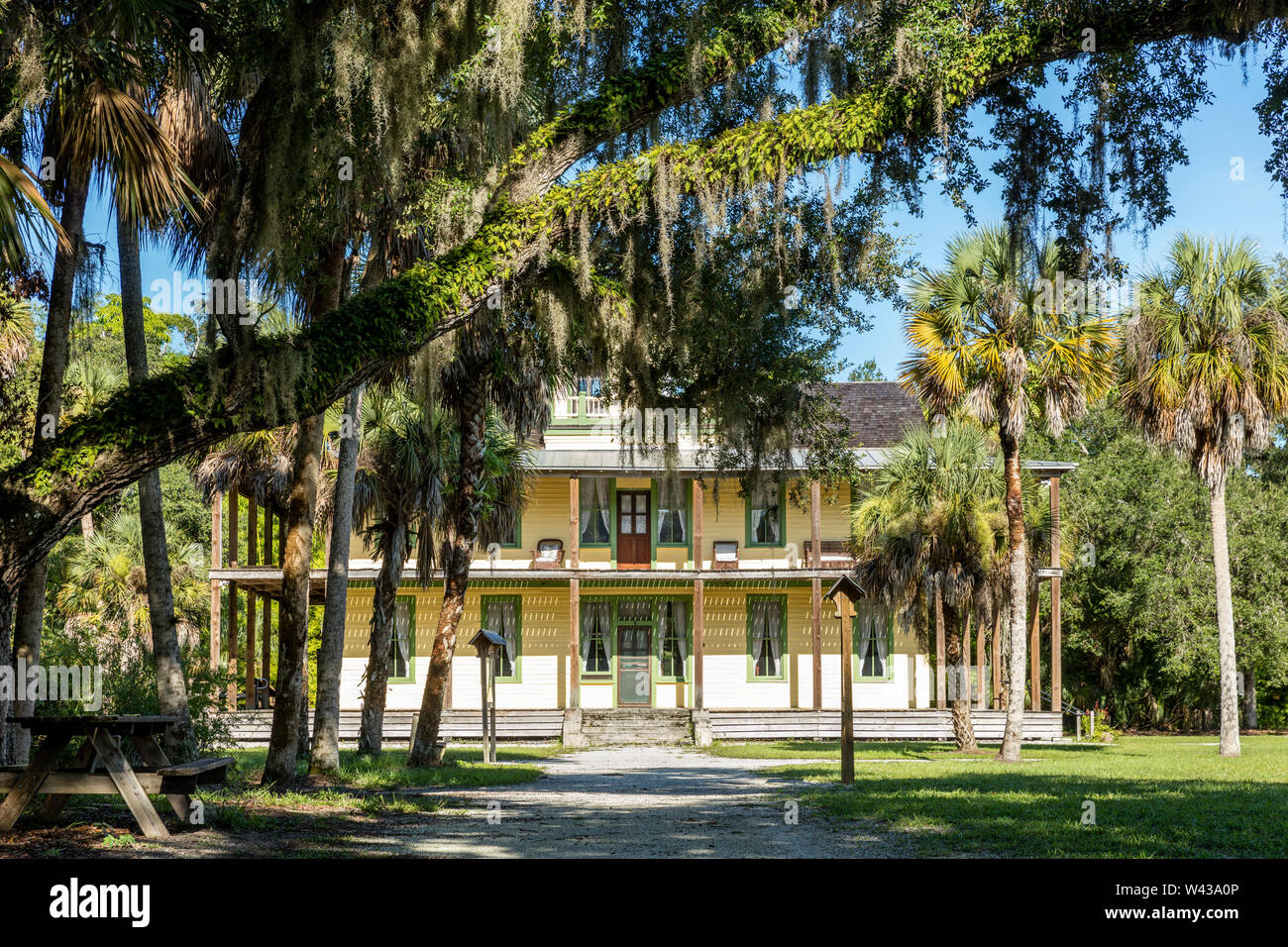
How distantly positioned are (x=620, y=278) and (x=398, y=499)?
9.32 meters

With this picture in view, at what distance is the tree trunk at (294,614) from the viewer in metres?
12.2

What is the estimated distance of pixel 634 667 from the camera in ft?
93.8

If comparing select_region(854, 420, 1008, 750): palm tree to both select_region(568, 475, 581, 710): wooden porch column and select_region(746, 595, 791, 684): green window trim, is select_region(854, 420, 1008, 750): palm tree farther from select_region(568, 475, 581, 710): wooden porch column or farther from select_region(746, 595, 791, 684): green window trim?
select_region(568, 475, 581, 710): wooden porch column

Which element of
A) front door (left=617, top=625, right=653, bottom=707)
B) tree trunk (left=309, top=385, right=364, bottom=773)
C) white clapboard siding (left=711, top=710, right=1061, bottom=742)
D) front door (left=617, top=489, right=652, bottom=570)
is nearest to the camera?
tree trunk (left=309, top=385, right=364, bottom=773)

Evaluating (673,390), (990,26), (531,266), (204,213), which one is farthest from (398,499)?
(990,26)

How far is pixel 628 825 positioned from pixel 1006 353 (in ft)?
37.1

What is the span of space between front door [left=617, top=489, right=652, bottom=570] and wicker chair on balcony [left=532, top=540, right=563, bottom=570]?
1.53 meters

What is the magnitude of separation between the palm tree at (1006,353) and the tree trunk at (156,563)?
11087 millimetres

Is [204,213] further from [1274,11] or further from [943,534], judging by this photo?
[943,534]

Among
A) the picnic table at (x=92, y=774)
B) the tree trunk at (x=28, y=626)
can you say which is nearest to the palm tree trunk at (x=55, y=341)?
the tree trunk at (x=28, y=626)

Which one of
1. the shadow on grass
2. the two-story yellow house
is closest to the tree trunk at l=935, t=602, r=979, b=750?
the two-story yellow house

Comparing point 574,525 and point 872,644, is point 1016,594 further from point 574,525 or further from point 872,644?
point 574,525

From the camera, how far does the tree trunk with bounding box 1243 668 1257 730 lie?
33625mm

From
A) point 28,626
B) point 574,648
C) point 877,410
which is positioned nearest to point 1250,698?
point 877,410
